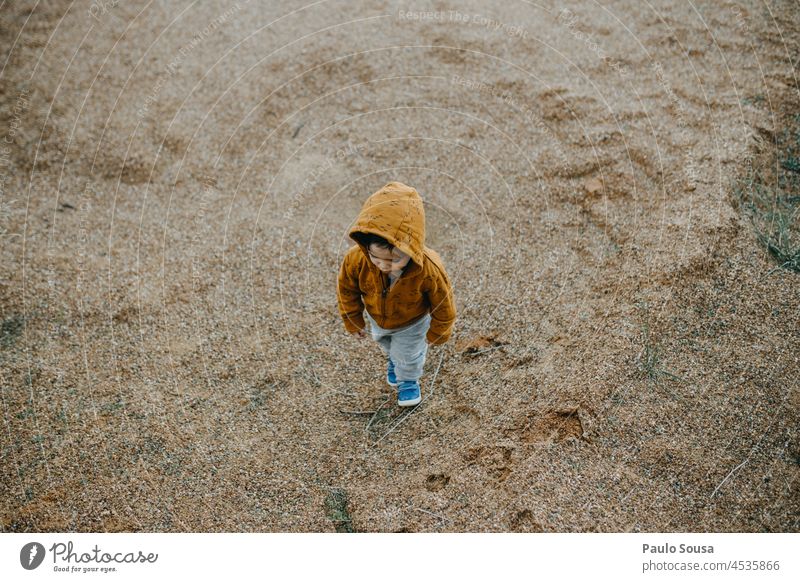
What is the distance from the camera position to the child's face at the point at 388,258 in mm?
2297

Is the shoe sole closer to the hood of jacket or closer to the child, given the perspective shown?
the child

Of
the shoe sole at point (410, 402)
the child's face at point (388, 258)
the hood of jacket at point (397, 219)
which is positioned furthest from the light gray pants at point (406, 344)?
the hood of jacket at point (397, 219)

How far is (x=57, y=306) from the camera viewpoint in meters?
3.42

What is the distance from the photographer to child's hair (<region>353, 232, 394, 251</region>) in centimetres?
228

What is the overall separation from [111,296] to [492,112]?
3.01 metres

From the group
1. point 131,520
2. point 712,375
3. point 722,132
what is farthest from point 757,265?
point 131,520

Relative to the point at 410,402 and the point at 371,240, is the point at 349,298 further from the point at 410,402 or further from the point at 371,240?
the point at 410,402

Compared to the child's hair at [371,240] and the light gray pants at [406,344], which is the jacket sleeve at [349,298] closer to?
the light gray pants at [406,344]

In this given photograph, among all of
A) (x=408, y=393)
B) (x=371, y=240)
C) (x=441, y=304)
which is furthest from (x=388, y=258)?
(x=408, y=393)

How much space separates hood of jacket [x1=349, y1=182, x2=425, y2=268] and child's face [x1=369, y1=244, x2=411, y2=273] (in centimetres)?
8

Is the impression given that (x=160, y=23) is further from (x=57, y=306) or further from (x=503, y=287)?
(x=503, y=287)

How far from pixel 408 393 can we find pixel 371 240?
95 centimetres

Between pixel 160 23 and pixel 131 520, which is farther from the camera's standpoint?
pixel 160 23

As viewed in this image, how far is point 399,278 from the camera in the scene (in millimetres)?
2434
